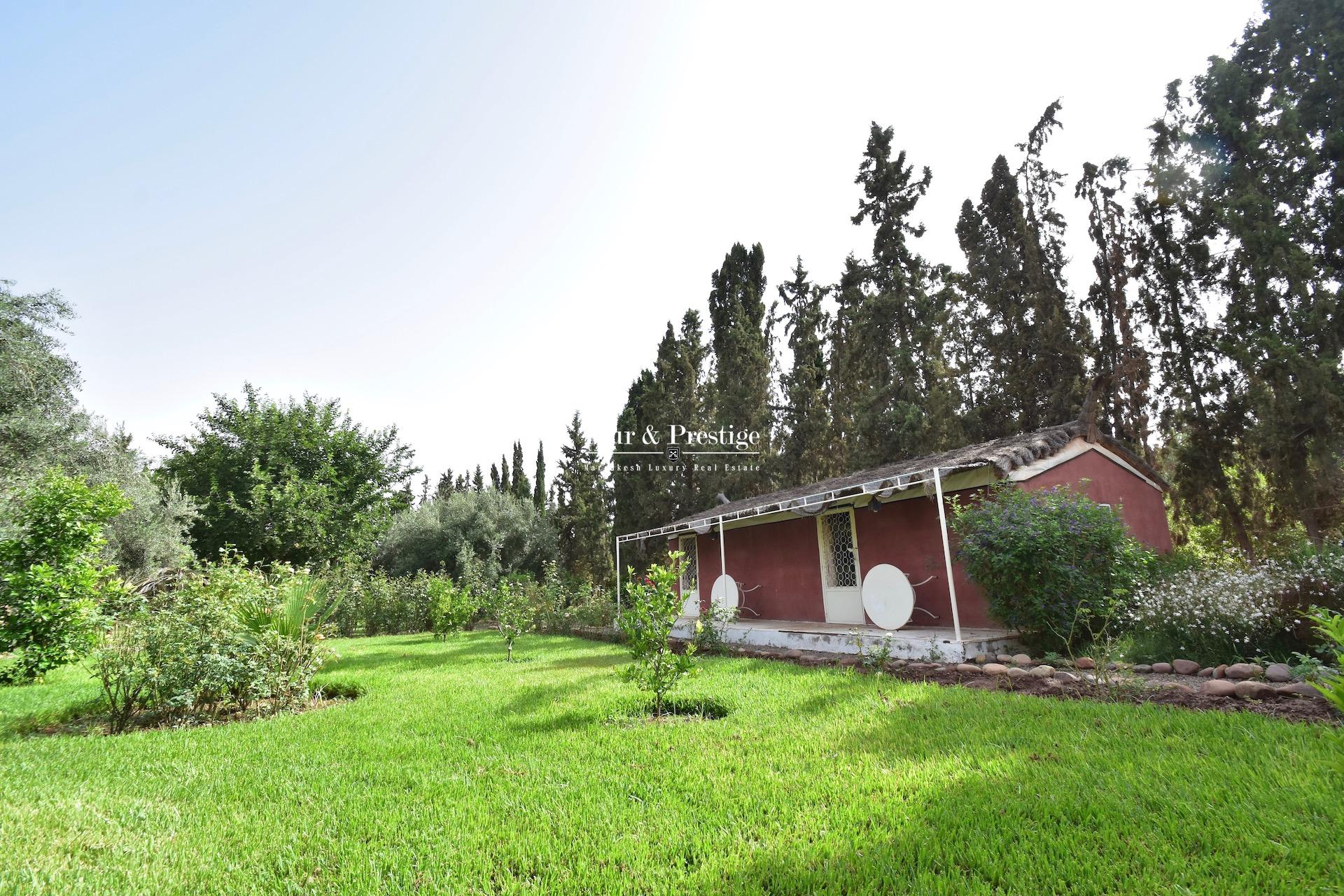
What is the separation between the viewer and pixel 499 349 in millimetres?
13539

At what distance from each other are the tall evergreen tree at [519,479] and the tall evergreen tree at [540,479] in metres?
0.34

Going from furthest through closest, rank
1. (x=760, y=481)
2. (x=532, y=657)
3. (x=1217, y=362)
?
1. (x=760, y=481)
2. (x=1217, y=362)
3. (x=532, y=657)

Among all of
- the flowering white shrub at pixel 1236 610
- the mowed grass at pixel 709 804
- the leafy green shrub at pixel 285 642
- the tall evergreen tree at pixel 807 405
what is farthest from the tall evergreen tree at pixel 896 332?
the leafy green shrub at pixel 285 642

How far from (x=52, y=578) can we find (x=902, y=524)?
1252 cm

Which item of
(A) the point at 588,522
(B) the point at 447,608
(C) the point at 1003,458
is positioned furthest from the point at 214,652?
(A) the point at 588,522

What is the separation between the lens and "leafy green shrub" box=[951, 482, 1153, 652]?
6.48 metres

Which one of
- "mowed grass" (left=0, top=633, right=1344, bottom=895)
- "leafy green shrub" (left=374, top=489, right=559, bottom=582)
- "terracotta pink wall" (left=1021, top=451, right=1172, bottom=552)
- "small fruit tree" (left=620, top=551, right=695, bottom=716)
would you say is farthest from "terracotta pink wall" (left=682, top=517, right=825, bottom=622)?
"leafy green shrub" (left=374, top=489, right=559, bottom=582)

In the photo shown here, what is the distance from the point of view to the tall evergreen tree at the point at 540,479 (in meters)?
36.4

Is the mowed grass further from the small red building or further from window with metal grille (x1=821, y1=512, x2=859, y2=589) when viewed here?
window with metal grille (x1=821, y1=512, x2=859, y2=589)

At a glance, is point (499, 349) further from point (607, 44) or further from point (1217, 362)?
point (1217, 362)

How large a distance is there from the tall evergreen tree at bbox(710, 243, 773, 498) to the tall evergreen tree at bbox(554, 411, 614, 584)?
20.1 ft

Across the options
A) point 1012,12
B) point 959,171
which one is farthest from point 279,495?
point 959,171

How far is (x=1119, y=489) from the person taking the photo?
33.9 ft

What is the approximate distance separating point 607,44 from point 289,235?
251 inches
